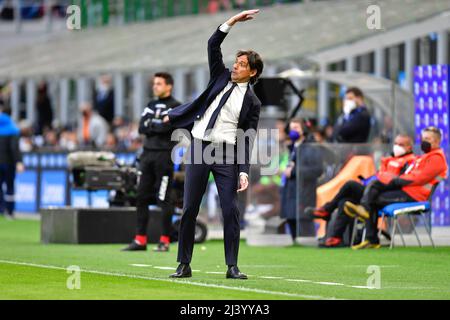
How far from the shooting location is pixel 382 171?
1989 centimetres

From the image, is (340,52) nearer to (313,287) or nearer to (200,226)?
(200,226)

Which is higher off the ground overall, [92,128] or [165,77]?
[165,77]

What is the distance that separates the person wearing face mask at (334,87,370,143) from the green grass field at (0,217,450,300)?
6.86 feet

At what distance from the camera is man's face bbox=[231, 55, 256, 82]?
13336 mm

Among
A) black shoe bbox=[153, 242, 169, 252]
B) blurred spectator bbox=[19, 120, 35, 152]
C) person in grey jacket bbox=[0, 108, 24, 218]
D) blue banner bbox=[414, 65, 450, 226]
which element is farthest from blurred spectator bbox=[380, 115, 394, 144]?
blurred spectator bbox=[19, 120, 35, 152]

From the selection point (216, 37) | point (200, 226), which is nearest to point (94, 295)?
point (216, 37)

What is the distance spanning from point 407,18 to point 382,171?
220 inches

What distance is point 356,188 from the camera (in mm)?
19953

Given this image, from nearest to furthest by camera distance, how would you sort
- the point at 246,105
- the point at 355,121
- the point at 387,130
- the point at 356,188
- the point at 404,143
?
1. the point at 246,105
2. the point at 404,143
3. the point at 356,188
4. the point at 355,121
5. the point at 387,130

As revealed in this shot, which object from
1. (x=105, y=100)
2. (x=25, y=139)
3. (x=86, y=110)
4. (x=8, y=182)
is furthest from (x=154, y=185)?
(x=105, y=100)

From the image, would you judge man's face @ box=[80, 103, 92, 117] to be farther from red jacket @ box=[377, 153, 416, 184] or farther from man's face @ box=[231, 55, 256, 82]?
man's face @ box=[231, 55, 256, 82]

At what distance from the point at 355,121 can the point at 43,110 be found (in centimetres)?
2050

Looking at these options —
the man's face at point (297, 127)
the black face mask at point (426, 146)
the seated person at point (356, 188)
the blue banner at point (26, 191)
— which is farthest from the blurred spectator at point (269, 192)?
the blue banner at point (26, 191)

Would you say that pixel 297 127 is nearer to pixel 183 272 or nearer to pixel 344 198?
pixel 344 198
